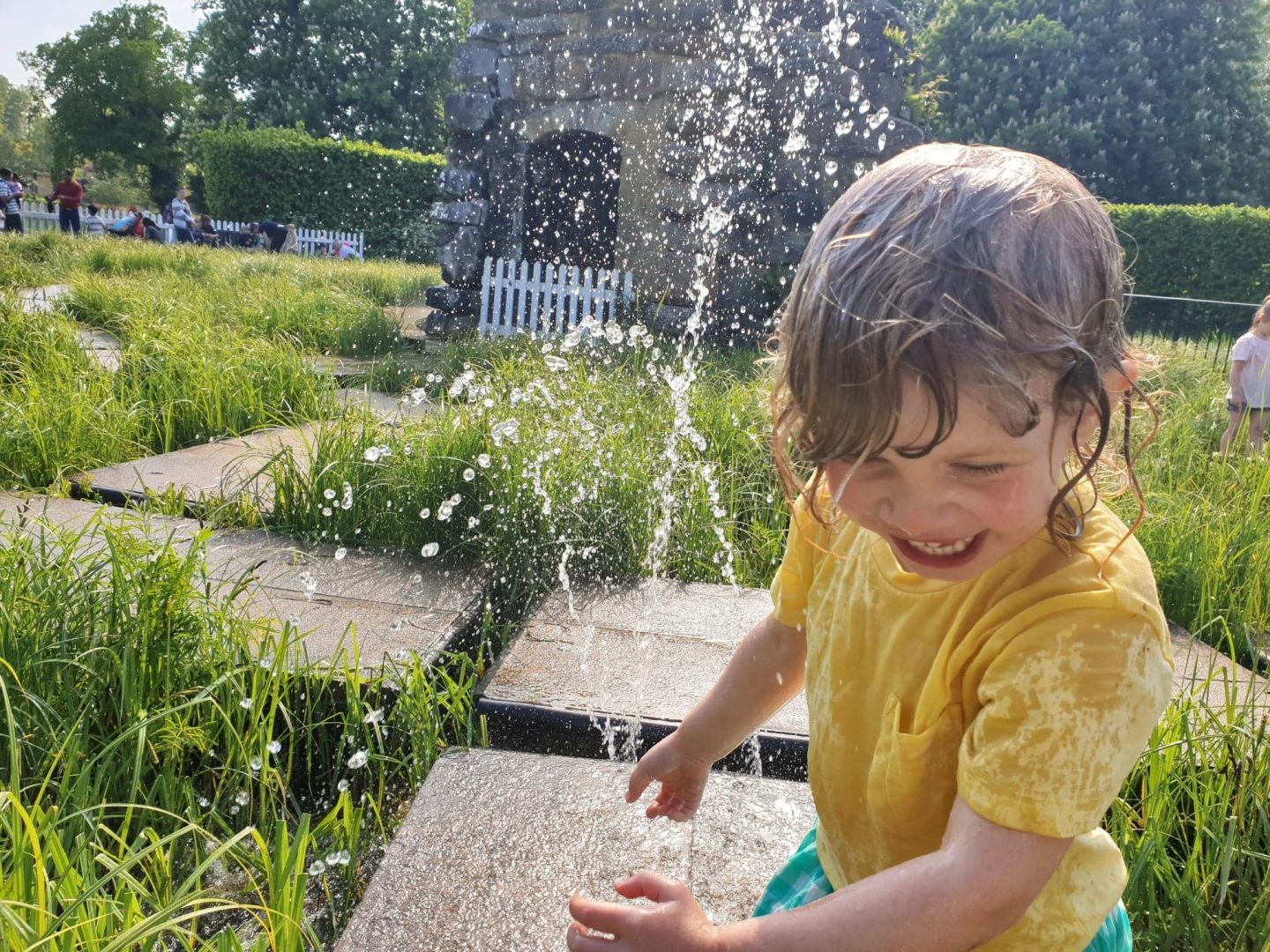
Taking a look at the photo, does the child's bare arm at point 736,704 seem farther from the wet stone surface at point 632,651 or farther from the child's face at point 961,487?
the wet stone surface at point 632,651

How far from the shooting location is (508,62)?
8.07 metres

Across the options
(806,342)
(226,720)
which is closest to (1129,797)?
(806,342)

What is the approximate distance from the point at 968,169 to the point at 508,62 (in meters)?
8.10

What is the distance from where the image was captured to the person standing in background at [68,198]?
1891 cm

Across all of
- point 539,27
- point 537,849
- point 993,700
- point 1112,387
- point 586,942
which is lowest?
point 537,849

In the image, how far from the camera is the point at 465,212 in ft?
27.5

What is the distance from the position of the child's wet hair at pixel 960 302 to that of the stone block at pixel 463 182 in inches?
316

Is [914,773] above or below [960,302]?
below

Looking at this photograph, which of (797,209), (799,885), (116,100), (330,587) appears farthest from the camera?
(116,100)

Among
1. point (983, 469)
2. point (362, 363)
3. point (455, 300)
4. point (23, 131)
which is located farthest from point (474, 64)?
point (23, 131)

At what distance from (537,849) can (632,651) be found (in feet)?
2.62

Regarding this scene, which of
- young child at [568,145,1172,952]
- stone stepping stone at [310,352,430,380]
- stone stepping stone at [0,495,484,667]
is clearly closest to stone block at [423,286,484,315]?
stone stepping stone at [310,352,430,380]

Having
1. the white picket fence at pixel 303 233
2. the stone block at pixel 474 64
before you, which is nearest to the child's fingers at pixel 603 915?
the stone block at pixel 474 64

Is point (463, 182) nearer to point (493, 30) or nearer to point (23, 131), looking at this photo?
point (493, 30)
